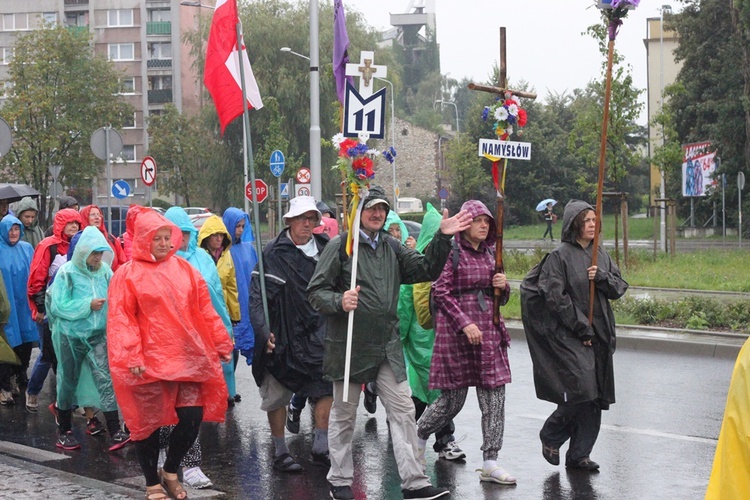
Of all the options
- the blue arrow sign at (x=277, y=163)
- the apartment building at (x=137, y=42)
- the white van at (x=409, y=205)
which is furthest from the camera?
the apartment building at (x=137, y=42)

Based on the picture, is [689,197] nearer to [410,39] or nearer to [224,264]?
[224,264]

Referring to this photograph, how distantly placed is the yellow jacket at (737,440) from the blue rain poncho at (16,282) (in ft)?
29.7

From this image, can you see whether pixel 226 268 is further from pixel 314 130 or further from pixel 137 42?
pixel 137 42

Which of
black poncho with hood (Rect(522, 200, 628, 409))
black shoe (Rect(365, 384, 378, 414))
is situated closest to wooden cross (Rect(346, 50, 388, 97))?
black poncho with hood (Rect(522, 200, 628, 409))

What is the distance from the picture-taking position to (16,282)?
10812 mm

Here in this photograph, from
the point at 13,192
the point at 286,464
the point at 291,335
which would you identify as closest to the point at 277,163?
the point at 13,192

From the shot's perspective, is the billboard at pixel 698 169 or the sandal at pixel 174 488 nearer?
the sandal at pixel 174 488

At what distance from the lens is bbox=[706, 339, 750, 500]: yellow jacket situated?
2.52 metres

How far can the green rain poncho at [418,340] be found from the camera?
802 centimetres

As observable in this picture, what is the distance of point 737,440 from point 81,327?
6.52m

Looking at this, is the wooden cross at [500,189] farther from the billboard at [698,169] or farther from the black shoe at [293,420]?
the billboard at [698,169]

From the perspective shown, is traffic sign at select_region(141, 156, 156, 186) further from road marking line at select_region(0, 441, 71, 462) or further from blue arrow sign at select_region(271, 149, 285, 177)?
road marking line at select_region(0, 441, 71, 462)

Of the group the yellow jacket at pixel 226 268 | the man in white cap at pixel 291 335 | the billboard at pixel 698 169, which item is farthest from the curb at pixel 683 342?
the billboard at pixel 698 169

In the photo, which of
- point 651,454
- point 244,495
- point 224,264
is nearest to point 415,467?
point 244,495
